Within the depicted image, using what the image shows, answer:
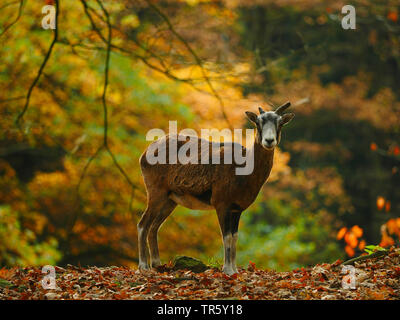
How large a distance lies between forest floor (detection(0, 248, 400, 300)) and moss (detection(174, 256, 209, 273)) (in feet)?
0.34

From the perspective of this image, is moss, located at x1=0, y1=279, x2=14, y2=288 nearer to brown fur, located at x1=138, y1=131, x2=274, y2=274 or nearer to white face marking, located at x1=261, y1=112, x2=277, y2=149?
brown fur, located at x1=138, y1=131, x2=274, y2=274

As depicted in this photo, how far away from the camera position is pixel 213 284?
6.05 meters

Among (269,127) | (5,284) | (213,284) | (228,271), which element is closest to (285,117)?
(269,127)

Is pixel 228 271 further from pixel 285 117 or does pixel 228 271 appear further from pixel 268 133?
pixel 285 117

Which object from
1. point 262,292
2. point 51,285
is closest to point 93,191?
point 51,285

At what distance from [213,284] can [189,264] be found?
1.04 m

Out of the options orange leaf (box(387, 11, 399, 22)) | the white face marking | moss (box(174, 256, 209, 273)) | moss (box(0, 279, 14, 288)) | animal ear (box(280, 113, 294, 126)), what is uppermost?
orange leaf (box(387, 11, 399, 22))

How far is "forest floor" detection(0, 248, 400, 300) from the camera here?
224 inches

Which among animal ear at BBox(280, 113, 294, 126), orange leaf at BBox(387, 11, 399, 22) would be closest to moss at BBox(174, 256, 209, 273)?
animal ear at BBox(280, 113, 294, 126)

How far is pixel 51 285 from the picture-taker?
6.21 m
